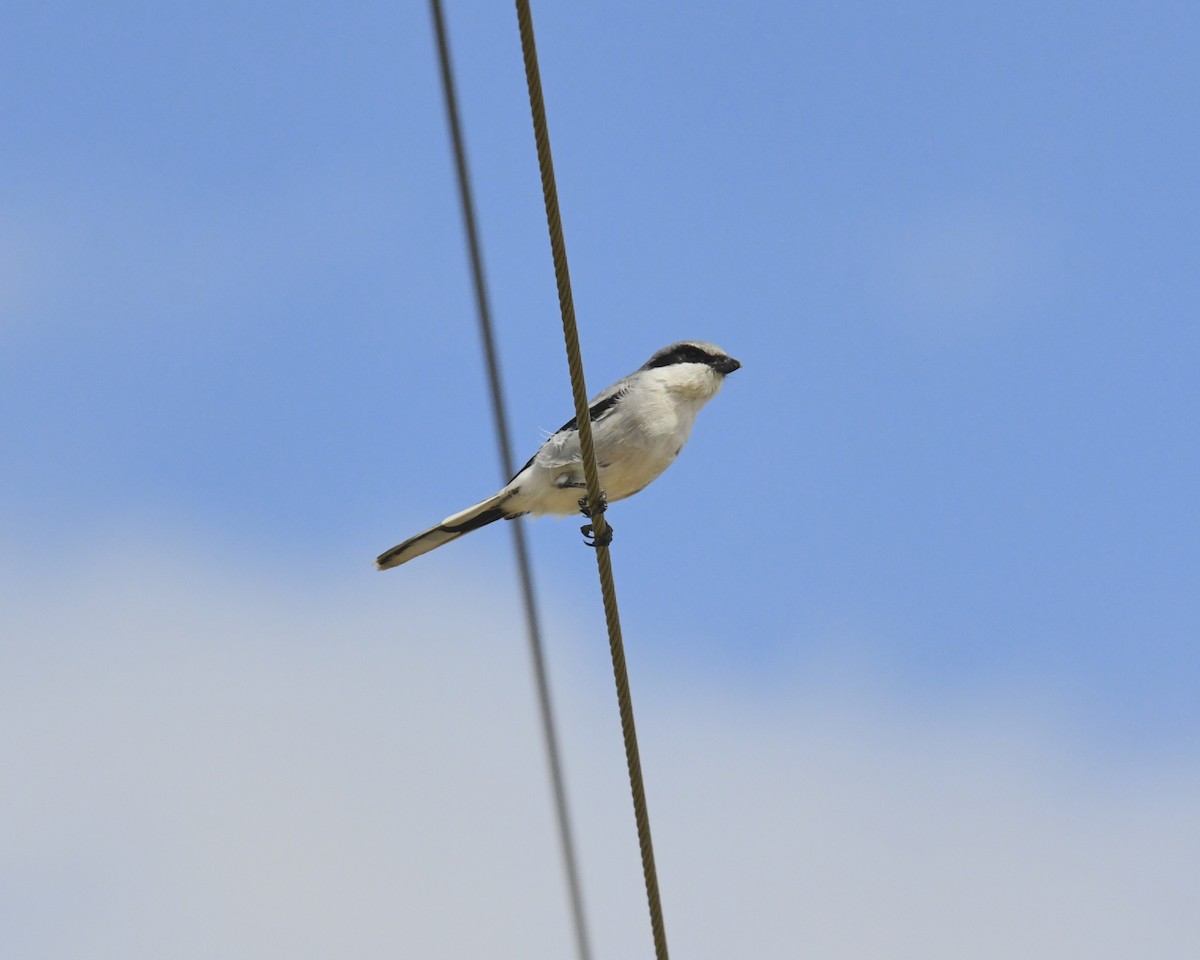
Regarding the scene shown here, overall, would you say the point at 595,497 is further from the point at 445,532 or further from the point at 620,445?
the point at 445,532

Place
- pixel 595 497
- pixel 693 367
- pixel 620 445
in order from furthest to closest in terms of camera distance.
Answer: pixel 693 367
pixel 620 445
pixel 595 497

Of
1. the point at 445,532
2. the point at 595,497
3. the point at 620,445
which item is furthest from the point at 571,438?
the point at 595,497

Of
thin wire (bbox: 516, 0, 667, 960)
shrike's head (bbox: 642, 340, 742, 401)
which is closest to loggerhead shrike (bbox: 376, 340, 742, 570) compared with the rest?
shrike's head (bbox: 642, 340, 742, 401)

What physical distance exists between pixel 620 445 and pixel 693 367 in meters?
0.67

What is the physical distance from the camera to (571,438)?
281 inches

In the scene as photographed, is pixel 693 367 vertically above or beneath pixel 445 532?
above

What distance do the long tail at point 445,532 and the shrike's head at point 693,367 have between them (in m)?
1.06

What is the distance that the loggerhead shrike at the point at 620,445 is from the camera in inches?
272

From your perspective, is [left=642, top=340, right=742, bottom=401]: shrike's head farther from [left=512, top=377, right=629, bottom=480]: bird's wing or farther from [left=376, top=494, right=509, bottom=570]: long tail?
[left=376, top=494, right=509, bottom=570]: long tail

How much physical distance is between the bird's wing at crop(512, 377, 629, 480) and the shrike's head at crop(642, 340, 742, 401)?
0.21 metres

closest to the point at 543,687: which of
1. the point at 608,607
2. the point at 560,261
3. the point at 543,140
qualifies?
the point at 608,607

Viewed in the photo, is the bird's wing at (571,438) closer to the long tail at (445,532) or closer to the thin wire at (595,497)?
the long tail at (445,532)

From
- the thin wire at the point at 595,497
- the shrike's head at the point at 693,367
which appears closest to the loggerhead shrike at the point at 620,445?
the shrike's head at the point at 693,367

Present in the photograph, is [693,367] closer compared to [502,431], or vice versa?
[502,431]
